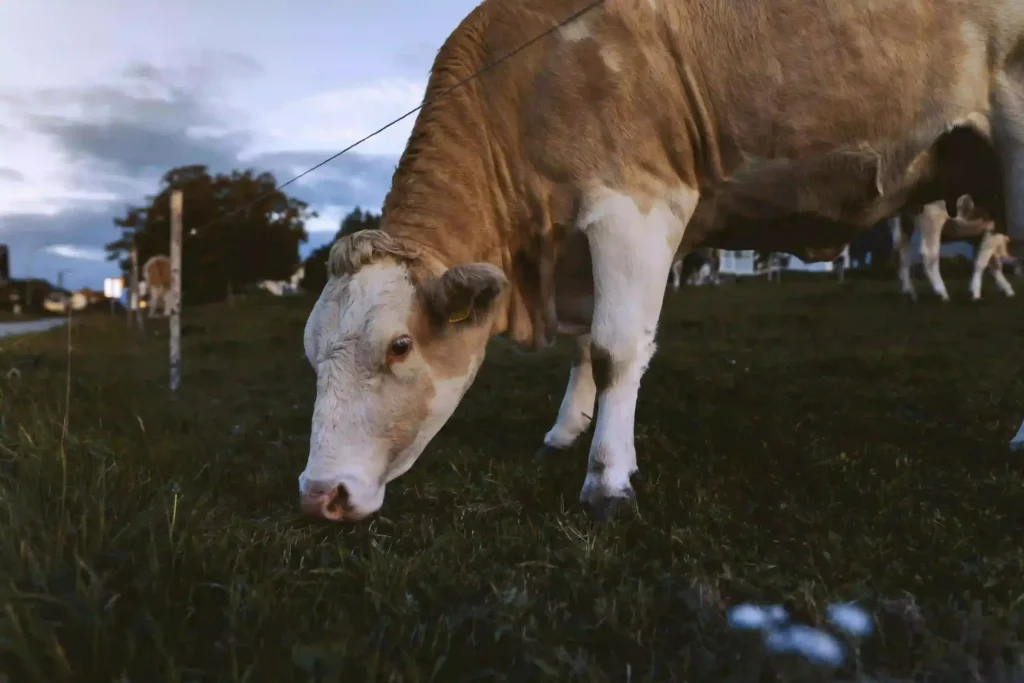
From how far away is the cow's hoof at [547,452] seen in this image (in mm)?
3966

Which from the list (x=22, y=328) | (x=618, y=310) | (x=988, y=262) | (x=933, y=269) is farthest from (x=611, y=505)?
(x=22, y=328)

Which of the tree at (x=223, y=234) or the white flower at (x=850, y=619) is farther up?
the tree at (x=223, y=234)

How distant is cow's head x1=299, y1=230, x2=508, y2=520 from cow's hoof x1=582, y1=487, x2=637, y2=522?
2.38 ft

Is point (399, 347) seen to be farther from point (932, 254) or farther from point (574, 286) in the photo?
point (932, 254)

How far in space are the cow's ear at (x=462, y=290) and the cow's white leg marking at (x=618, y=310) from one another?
0.52 metres

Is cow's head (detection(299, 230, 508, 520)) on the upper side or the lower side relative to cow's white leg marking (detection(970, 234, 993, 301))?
lower

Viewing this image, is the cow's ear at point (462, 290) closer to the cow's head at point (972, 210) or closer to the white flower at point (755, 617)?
the white flower at point (755, 617)

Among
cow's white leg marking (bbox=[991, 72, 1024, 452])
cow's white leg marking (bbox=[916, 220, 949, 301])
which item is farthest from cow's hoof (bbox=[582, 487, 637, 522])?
cow's white leg marking (bbox=[916, 220, 949, 301])

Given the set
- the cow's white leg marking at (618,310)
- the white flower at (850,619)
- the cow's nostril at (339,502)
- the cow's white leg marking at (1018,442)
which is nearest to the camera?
the white flower at (850,619)

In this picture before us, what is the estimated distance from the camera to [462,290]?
9.51 ft

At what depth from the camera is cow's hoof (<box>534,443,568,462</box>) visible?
3966 mm

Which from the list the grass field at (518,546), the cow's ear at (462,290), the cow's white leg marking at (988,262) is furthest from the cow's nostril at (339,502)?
the cow's white leg marking at (988,262)

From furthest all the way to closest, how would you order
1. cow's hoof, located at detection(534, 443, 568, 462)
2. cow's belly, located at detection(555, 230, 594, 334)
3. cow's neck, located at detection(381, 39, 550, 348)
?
cow's hoof, located at detection(534, 443, 568, 462) < cow's belly, located at detection(555, 230, 594, 334) < cow's neck, located at detection(381, 39, 550, 348)

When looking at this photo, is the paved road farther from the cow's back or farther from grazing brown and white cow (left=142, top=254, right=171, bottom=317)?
the cow's back
